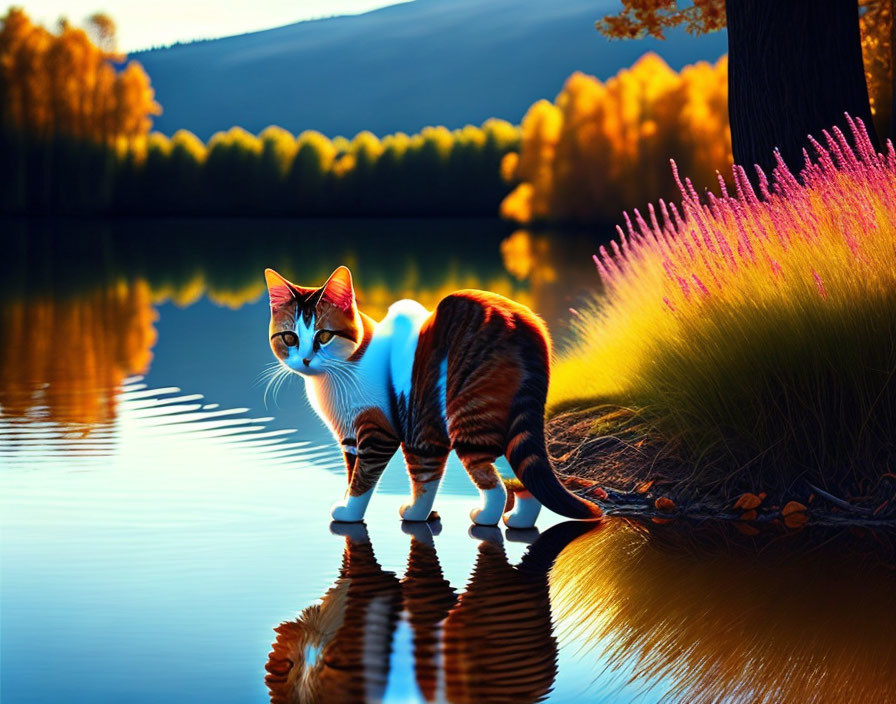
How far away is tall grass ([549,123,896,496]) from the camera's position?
557cm

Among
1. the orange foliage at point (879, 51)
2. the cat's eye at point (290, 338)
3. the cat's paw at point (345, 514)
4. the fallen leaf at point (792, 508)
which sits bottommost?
the fallen leaf at point (792, 508)

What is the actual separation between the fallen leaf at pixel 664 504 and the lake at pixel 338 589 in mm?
235

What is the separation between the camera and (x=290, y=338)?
5039 mm

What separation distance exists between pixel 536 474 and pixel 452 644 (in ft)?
3.68

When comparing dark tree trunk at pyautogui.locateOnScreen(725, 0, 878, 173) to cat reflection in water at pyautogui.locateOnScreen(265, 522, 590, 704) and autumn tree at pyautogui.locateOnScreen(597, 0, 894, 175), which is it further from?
cat reflection in water at pyautogui.locateOnScreen(265, 522, 590, 704)

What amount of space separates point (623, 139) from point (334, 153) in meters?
19.1

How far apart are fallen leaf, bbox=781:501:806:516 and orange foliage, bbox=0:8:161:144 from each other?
44730mm

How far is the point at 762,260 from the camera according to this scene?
234 inches

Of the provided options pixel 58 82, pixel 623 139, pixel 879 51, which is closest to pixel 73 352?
pixel 879 51

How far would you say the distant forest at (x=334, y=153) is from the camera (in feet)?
119

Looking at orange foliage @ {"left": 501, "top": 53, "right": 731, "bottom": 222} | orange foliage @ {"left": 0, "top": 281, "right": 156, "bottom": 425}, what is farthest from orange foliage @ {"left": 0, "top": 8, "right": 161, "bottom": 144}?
orange foliage @ {"left": 0, "top": 281, "right": 156, "bottom": 425}

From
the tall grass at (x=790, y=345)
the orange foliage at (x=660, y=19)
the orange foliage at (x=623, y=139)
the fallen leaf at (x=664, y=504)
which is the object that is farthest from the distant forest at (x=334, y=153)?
the fallen leaf at (x=664, y=504)

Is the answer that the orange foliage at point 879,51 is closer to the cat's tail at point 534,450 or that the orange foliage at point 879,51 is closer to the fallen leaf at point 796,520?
the fallen leaf at point 796,520

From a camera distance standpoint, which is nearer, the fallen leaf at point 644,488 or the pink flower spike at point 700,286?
the fallen leaf at point 644,488
